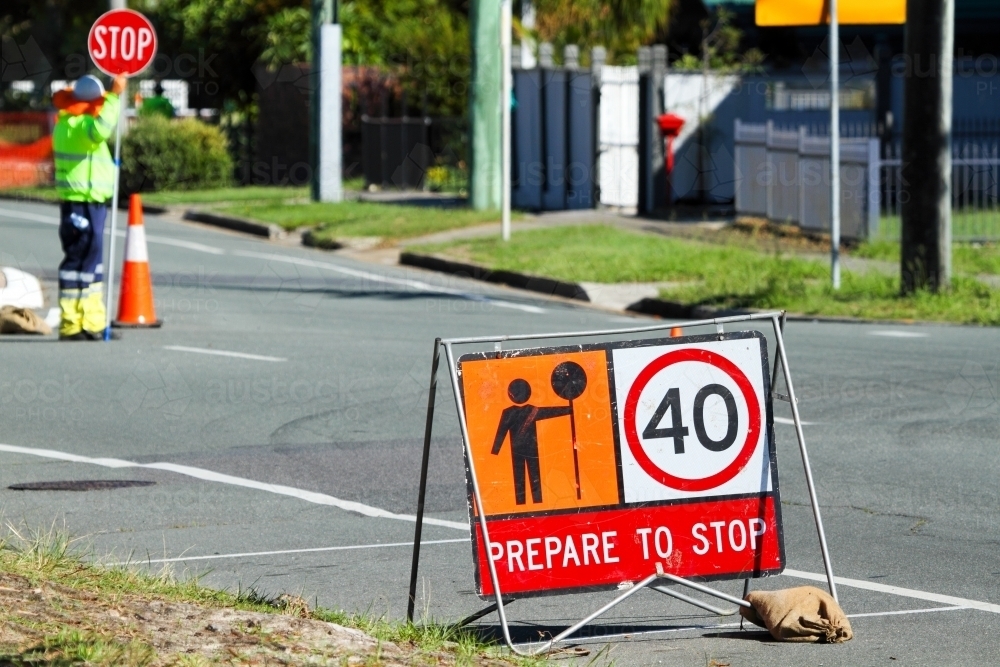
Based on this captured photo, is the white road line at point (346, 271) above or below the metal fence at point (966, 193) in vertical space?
below

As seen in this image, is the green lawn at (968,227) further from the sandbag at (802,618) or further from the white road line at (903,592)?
the sandbag at (802,618)

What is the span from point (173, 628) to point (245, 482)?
3588 millimetres

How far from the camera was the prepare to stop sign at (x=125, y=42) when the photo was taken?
47.1 feet

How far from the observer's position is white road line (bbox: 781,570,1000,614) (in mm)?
6211

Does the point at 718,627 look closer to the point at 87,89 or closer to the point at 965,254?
the point at 87,89

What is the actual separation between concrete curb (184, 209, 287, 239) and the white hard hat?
12390mm

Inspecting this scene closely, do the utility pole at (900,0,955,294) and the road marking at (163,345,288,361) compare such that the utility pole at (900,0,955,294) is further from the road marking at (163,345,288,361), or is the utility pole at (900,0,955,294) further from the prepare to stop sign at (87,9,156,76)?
the prepare to stop sign at (87,9,156,76)

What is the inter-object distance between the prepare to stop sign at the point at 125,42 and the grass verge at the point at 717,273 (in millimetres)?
5751

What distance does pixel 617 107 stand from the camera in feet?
87.2

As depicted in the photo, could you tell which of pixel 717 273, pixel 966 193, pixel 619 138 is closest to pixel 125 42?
pixel 717 273

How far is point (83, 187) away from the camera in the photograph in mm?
13242

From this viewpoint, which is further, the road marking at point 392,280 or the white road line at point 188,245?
the white road line at point 188,245

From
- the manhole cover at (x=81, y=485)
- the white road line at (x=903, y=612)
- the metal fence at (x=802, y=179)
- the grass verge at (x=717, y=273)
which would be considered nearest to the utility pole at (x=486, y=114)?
the grass verge at (x=717, y=273)

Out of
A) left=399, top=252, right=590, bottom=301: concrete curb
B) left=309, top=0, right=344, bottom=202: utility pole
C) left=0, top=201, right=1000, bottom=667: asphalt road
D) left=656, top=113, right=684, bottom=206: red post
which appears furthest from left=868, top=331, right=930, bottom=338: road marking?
left=309, top=0, right=344, bottom=202: utility pole
